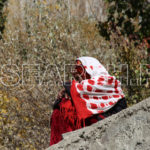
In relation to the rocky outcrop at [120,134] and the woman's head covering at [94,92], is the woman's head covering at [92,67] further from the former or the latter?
the rocky outcrop at [120,134]

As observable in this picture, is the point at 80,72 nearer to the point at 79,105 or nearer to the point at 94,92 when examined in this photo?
the point at 94,92

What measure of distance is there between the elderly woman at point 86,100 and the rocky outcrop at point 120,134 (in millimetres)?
1327

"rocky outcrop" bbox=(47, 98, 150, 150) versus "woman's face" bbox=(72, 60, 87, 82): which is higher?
"woman's face" bbox=(72, 60, 87, 82)

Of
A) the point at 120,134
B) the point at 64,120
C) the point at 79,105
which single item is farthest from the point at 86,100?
the point at 120,134

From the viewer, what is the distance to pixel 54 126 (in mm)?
2652

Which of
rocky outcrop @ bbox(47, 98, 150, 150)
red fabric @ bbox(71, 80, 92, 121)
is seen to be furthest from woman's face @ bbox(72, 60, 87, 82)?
rocky outcrop @ bbox(47, 98, 150, 150)

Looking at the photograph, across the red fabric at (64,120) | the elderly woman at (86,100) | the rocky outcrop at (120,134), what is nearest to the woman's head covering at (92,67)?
the elderly woman at (86,100)

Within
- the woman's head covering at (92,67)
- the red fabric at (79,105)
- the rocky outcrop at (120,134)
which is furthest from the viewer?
the woman's head covering at (92,67)

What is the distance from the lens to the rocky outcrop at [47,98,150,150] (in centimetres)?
103

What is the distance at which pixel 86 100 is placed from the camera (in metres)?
2.51

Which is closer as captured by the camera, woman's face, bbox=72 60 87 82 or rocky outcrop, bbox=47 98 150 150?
rocky outcrop, bbox=47 98 150 150

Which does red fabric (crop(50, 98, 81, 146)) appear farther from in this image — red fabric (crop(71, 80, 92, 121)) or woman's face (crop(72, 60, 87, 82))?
woman's face (crop(72, 60, 87, 82))

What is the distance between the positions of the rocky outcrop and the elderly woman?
4.35ft

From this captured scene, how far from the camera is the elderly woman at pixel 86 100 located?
2453 mm
